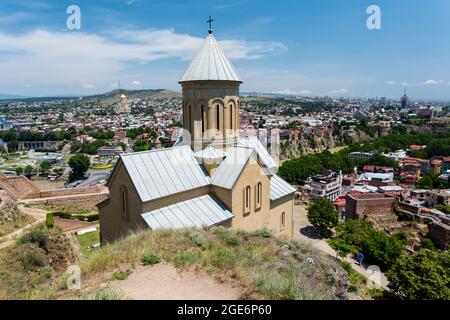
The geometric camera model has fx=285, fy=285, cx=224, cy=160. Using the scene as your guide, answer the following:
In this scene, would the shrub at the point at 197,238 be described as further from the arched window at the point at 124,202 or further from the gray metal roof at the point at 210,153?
the gray metal roof at the point at 210,153

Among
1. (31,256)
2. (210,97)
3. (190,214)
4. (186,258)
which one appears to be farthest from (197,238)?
(31,256)

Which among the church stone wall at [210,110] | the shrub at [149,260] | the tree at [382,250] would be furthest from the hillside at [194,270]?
the tree at [382,250]

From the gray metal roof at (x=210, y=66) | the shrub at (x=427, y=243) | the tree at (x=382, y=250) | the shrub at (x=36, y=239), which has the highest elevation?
the gray metal roof at (x=210, y=66)

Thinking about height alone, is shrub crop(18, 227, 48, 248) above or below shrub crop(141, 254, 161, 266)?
below

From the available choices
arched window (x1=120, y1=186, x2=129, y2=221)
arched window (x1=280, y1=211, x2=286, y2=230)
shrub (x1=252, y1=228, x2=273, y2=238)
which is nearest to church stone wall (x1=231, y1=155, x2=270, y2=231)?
shrub (x1=252, y1=228, x2=273, y2=238)

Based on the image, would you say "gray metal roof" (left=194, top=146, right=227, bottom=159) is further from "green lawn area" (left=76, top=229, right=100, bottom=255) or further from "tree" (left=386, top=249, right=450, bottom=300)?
"tree" (left=386, top=249, right=450, bottom=300)

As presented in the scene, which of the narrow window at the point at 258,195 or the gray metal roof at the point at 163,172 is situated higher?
the gray metal roof at the point at 163,172
